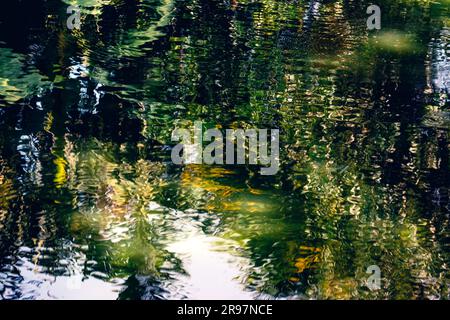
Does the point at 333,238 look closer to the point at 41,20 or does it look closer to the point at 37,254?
the point at 37,254

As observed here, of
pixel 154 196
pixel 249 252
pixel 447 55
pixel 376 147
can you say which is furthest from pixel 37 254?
pixel 447 55

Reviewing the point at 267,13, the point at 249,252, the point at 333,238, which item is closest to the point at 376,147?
the point at 333,238

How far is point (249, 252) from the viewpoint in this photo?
226 centimetres

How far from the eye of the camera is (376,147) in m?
2.96

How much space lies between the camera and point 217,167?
108 inches

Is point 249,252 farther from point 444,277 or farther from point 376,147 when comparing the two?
point 376,147

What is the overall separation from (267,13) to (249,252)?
A: 2.92m

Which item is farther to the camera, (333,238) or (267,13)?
(267,13)

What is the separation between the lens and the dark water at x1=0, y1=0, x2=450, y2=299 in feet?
7.04

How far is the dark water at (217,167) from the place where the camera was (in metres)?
2.14

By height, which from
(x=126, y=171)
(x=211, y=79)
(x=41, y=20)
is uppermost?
(x=41, y=20)
